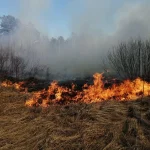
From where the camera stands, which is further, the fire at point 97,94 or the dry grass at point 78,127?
the fire at point 97,94

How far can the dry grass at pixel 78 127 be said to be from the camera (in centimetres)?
592

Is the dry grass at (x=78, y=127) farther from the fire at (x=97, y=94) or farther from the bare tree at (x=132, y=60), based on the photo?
the bare tree at (x=132, y=60)

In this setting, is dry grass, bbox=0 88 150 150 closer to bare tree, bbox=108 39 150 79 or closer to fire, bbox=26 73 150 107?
fire, bbox=26 73 150 107

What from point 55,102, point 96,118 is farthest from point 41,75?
point 96,118

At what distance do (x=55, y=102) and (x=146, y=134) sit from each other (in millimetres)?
3617

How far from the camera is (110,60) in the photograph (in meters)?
18.0

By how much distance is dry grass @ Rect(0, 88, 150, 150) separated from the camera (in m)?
5.92

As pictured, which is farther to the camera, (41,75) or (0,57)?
(41,75)

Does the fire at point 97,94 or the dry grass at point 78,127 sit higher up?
the fire at point 97,94

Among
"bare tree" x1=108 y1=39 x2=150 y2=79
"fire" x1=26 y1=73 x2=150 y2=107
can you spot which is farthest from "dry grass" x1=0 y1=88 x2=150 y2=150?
"bare tree" x1=108 y1=39 x2=150 y2=79

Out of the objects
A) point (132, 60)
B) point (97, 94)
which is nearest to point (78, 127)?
point (97, 94)

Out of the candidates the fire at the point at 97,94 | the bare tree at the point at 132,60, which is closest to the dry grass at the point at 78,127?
the fire at the point at 97,94

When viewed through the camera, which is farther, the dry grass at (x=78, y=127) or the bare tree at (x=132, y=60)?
the bare tree at (x=132, y=60)

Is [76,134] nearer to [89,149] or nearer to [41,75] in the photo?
[89,149]
